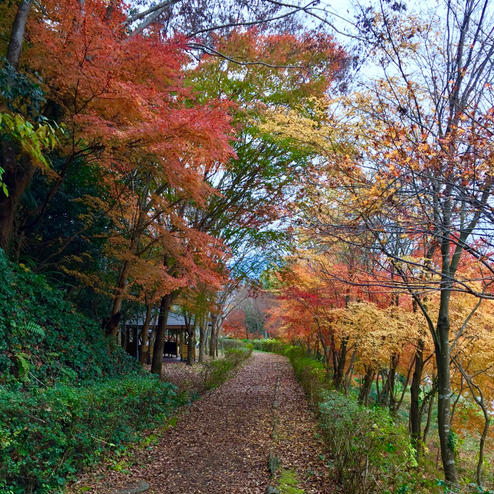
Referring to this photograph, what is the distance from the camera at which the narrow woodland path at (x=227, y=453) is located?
5029 millimetres

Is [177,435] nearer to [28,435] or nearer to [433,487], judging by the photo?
[28,435]

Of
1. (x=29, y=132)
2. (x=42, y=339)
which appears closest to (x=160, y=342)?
(x=42, y=339)

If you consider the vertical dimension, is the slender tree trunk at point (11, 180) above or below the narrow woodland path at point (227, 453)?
above

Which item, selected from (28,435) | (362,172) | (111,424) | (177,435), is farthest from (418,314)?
(28,435)

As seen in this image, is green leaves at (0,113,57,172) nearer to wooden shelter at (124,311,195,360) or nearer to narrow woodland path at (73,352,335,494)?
narrow woodland path at (73,352,335,494)

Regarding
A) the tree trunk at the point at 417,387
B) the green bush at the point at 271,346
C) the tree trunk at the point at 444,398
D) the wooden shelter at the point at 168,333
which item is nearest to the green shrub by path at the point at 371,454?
the tree trunk at the point at 444,398

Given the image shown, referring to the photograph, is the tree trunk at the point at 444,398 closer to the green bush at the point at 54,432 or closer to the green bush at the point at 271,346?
the green bush at the point at 54,432

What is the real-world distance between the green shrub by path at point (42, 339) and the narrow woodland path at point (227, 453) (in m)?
1.98

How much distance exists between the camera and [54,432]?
427cm

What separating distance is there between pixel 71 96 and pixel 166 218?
5908 mm

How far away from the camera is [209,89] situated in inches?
396

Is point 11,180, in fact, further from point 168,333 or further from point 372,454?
point 168,333

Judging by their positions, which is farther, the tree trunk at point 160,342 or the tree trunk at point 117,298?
→ the tree trunk at point 160,342

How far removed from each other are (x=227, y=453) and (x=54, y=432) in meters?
3.17
